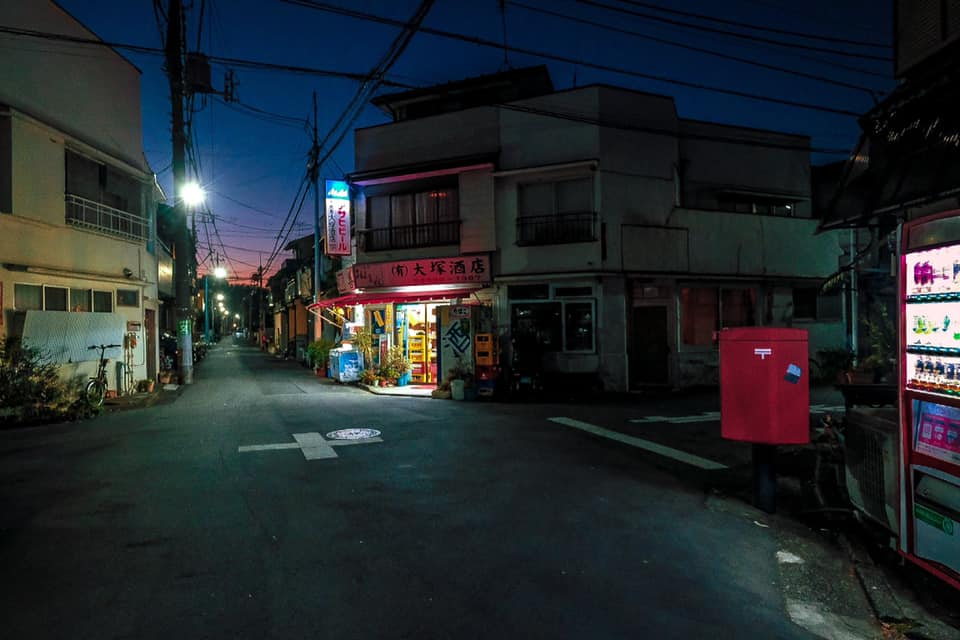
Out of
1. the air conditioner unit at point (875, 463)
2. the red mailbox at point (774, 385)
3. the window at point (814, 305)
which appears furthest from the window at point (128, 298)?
the window at point (814, 305)

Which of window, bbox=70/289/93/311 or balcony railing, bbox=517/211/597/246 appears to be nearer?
window, bbox=70/289/93/311

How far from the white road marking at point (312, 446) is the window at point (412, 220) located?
9868 mm

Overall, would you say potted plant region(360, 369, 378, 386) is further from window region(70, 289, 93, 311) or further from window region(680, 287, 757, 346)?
window region(680, 287, 757, 346)

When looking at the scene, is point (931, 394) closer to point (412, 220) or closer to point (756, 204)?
point (412, 220)

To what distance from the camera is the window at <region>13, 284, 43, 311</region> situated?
12.9 metres

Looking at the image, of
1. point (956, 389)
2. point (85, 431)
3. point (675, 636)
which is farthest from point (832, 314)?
point (85, 431)

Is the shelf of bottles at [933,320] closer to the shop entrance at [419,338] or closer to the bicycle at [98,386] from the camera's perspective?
the bicycle at [98,386]

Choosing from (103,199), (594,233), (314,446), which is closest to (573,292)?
(594,233)

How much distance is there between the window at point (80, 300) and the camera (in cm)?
1473

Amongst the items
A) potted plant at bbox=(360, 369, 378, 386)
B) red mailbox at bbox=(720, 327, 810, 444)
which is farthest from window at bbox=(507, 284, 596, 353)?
red mailbox at bbox=(720, 327, 810, 444)

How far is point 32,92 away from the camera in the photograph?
13664 mm

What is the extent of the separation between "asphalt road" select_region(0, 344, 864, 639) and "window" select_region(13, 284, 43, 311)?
5840 millimetres

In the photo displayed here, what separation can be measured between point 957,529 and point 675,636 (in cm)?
204

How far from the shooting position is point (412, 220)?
19.2m
